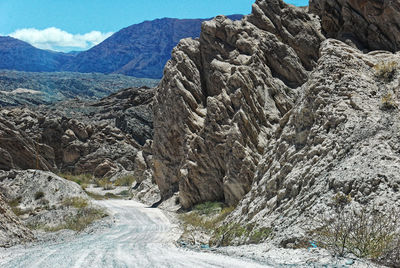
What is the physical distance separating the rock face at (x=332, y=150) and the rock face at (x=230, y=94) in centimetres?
545

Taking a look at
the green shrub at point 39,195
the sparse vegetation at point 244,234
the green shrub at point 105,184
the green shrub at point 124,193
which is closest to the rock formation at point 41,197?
the green shrub at point 39,195

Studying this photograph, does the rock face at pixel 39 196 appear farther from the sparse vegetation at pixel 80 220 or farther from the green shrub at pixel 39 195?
the sparse vegetation at pixel 80 220

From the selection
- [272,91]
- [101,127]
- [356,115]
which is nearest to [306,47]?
[272,91]

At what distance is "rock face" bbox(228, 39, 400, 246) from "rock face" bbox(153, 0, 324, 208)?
545cm

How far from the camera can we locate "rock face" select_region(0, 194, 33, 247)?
12450mm

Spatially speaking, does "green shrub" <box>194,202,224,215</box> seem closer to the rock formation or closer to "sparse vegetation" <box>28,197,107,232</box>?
"sparse vegetation" <box>28,197,107,232</box>

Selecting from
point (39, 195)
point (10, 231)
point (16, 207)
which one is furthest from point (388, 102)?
point (39, 195)

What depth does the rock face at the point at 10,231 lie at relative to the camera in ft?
40.8

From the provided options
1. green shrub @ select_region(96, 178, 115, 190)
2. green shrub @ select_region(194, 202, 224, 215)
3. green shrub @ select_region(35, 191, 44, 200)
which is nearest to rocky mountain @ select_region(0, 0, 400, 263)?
green shrub @ select_region(194, 202, 224, 215)

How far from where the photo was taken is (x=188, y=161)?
24328mm

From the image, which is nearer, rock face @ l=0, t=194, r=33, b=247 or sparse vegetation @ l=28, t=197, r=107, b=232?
rock face @ l=0, t=194, r=33, b=247

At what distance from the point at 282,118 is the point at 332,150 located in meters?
4.74

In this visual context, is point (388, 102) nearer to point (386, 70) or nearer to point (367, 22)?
point (386, 70)

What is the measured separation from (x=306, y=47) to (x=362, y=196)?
17335mm
